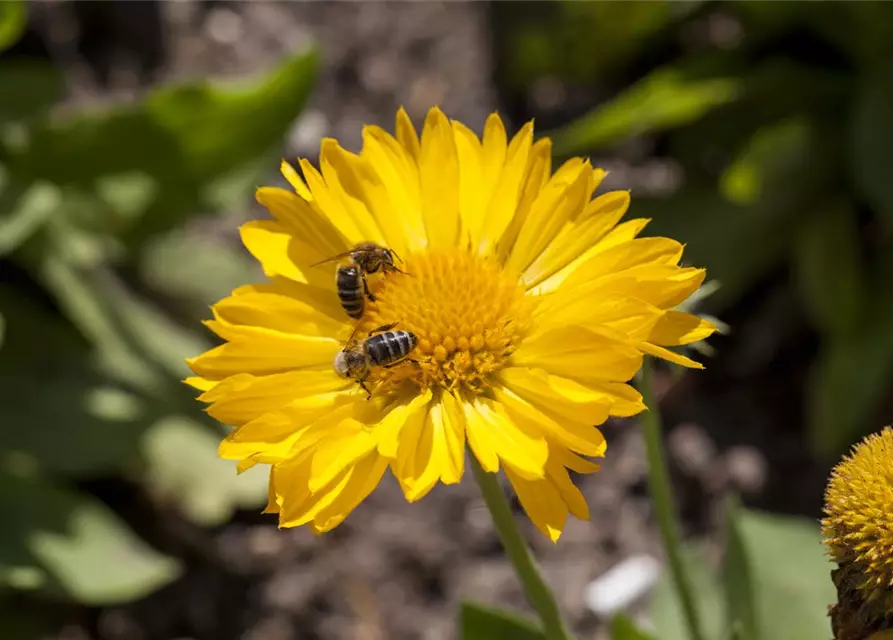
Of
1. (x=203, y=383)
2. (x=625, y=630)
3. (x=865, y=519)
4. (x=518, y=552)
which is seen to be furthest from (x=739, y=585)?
(x=203, y=383)

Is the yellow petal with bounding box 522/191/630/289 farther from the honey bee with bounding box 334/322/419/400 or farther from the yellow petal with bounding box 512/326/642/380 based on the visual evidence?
the honey bee with bounding box 334/322/419/400

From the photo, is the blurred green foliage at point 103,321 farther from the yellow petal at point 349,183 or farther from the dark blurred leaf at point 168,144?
the yellow petal at point 349,183

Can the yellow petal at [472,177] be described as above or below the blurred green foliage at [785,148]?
below

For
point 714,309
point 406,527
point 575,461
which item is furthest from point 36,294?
point 575,461

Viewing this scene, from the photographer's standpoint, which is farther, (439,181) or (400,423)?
Result: (439,181)

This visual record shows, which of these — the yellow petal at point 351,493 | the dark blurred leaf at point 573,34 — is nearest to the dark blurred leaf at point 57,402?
the yellow petal at point 351,493

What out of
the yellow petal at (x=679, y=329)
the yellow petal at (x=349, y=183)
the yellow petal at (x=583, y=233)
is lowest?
the yellow petal at (x=679, y=329)

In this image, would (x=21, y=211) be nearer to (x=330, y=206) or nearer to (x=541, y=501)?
(x=330, y=206)
